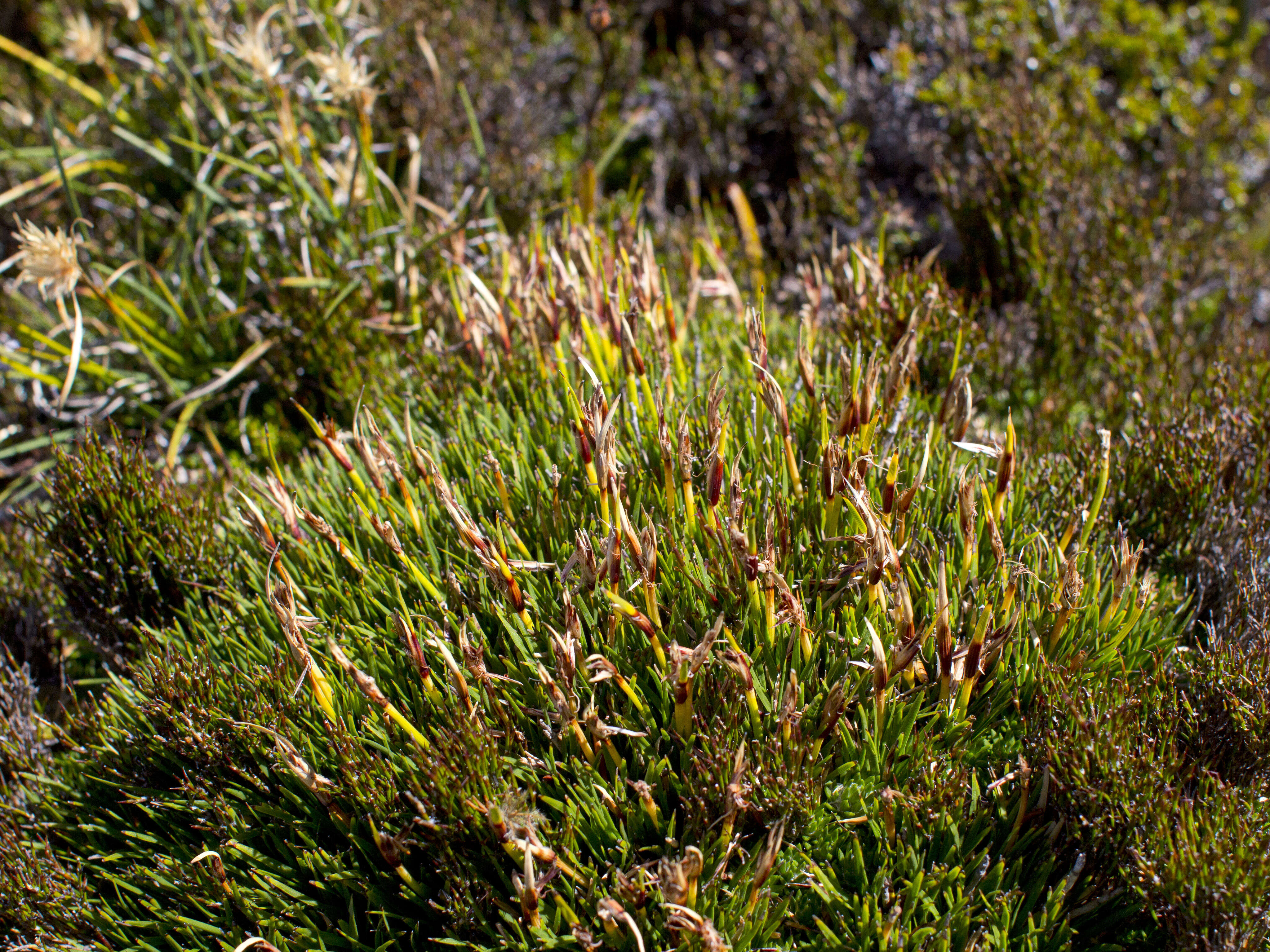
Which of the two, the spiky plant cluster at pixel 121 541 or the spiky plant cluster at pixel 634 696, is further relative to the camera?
the spiky plant cluster at pixel 121 541

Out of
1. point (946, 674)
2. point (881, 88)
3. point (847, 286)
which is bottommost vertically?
point (946, 674)

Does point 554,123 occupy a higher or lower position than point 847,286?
higher

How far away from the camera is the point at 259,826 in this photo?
2.04 metres

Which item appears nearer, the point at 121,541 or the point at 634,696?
the point at 634,696

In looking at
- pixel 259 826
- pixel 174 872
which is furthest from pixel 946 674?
pixel 174 872

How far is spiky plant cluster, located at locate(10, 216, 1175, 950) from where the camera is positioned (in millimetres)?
1747

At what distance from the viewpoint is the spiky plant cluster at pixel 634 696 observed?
1.75 metres

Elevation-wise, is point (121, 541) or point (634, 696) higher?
point (121, 541)

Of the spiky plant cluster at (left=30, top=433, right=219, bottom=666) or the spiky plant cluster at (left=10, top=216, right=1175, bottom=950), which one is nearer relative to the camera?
the spiky plant cluster at (left=10, top=216, right=1175, bottom=950)

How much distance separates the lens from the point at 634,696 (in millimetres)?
1834

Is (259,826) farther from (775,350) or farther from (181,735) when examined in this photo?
(775,350)

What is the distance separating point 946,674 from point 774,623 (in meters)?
0.38

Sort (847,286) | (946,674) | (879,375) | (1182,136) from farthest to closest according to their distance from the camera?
(1182,136)
(847,286)
(879,375)
(946,674)

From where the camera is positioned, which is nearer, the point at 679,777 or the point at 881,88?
the point at 679,777
